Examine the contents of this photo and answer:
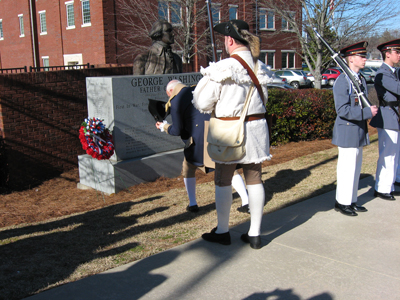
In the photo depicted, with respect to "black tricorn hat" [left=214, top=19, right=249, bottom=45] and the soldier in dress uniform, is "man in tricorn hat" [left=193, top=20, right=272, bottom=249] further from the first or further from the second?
the soldier in dress uniform

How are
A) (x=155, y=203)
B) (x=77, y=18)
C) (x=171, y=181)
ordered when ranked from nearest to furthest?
1. (x=155, y=203)
2. (x=171, y=181)
3. (x=77, y=18)

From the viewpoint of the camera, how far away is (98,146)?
6.46 metres

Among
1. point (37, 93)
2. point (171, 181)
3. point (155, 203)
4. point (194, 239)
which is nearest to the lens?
point (194, 239)

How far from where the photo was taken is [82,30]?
82.5 ft

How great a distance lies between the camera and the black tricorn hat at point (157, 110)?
5.16m

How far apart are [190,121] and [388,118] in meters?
2.62

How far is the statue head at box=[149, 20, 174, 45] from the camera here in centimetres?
801

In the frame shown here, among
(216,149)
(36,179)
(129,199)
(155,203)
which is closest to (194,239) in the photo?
(216,149)

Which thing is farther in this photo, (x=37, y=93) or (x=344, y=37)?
(x=344, y=37)

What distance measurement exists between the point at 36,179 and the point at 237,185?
218 inches

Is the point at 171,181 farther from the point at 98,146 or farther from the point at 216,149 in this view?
the point at 216,149

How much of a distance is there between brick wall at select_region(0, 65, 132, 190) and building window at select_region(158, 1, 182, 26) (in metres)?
9.28

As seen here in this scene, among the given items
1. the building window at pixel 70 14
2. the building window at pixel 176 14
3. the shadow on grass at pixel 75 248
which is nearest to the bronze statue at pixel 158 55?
the shadow on grass at pixel 75 248

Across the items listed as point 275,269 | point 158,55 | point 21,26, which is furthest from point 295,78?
point 275,269
